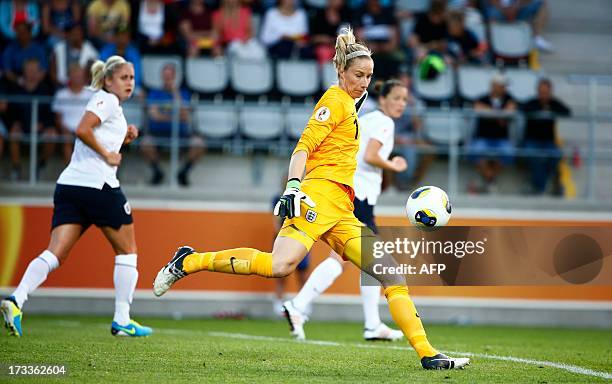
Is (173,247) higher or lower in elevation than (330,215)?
lower

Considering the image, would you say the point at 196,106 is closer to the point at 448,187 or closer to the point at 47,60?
the point at 47,60

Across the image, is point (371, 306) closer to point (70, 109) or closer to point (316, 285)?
point (316, 285)

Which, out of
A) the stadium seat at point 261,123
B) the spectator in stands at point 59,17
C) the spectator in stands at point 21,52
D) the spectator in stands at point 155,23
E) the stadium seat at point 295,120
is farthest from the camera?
the spectator in stands at point 155,23

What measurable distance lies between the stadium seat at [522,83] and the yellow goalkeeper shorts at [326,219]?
31.8 ft

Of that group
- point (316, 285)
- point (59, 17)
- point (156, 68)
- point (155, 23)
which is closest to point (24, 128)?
point (156, 68)

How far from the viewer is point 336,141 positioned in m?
7.38

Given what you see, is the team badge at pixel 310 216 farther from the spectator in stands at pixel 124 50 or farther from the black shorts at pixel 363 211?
the spectator in stands at pixel 124 50

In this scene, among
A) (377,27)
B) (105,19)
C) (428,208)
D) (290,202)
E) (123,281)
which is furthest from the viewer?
(377,27)

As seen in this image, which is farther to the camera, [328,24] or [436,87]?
[328,24]

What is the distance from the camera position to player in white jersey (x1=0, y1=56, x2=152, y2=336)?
358 inches

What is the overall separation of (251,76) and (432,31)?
3.15 meters

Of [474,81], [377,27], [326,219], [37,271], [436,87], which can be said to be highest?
→ [377,27]

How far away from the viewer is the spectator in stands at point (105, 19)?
1617cm

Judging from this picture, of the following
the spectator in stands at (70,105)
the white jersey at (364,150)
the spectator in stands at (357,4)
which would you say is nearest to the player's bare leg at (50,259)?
the white jersey at (364,150)
